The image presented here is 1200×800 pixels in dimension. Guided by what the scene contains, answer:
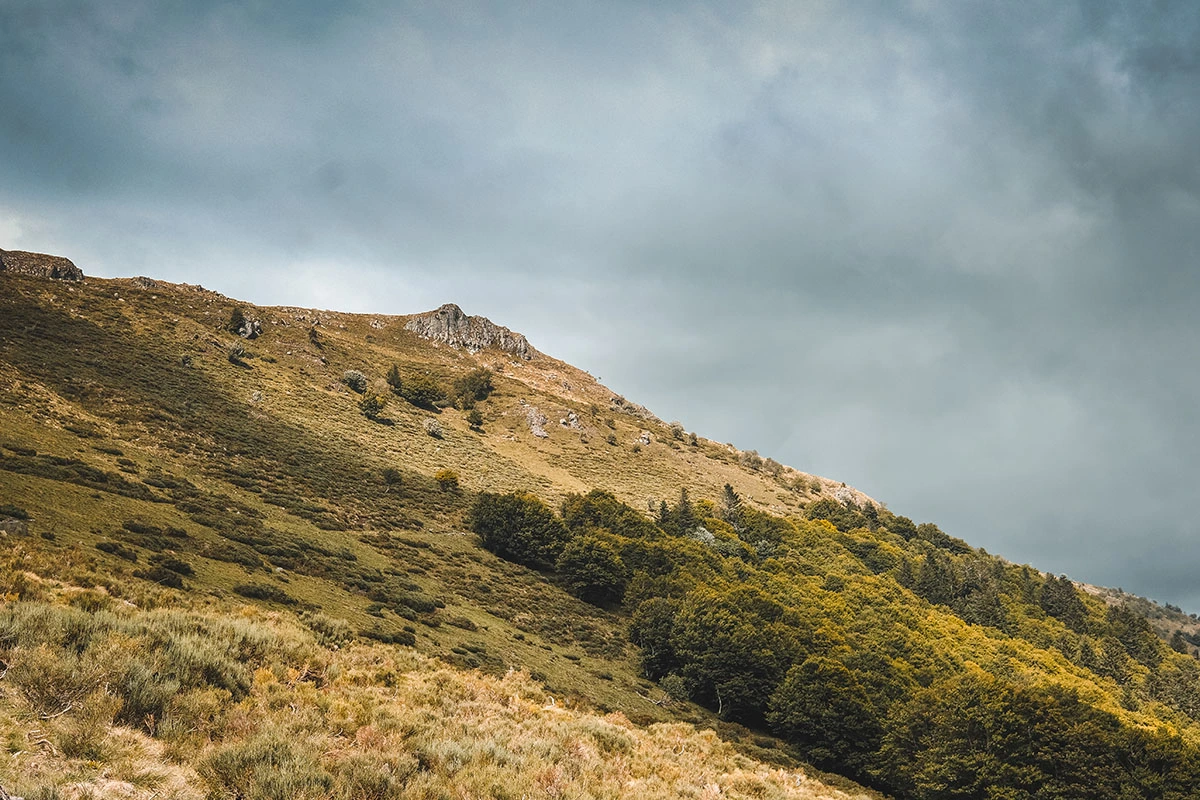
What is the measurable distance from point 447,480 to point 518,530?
1807cm

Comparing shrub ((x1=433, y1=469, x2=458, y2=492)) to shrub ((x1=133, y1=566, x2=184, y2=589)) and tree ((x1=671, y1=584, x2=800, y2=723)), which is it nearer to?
tree ((x1=671, y1=584, x2=800, y2=723))

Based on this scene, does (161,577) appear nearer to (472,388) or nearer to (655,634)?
(655,634)

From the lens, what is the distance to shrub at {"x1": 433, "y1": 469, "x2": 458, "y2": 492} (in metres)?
75.8

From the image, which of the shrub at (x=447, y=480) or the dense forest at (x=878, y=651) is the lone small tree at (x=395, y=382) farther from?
the dense forest at (x=878, y=651)

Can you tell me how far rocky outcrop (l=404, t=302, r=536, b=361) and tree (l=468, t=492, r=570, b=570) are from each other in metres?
98.9

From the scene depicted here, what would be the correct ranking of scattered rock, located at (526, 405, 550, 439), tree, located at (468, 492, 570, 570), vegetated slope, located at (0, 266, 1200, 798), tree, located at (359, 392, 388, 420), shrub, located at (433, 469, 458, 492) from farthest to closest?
1. scattered rock, located at (526, 405, 550, 439)
2. tree, located at (359, 392, 388, 420)
3. shrub, located at (433, 469, 458, 492)
4. tree, located at (468, 492, 570, 570)
5. vegetated slope, located at (0, 266, 1200, 798)

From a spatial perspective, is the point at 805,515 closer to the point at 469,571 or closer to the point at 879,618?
the point at 879,618

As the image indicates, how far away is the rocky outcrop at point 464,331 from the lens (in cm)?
A: 15688

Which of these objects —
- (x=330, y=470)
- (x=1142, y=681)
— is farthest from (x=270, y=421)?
(x=1142, y=681)

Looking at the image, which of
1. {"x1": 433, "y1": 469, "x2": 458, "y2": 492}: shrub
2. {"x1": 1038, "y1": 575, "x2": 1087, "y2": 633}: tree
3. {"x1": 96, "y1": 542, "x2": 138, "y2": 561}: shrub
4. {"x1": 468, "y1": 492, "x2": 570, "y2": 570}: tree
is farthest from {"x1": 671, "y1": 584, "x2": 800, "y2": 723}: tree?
{"x1": 1038, "y1": 575, "x2": 1087, "y2": 633}: tree

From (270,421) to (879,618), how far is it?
8427cm

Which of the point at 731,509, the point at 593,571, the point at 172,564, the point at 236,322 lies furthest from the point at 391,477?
the point at 731,509

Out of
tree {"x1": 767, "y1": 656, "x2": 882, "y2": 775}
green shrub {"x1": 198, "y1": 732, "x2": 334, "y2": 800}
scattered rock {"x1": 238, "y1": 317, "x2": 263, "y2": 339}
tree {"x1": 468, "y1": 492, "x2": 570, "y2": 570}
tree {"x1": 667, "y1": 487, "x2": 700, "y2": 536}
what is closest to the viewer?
green shrub {"x1": 198, "y1": 732, "x2": 334, "y2": 800}

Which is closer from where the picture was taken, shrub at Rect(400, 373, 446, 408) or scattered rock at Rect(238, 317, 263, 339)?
scattered rock at Rect(238, 317, 263, 339)
